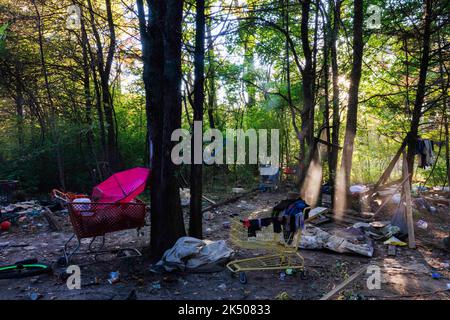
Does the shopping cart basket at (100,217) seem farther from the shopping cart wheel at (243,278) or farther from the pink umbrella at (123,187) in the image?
the shopping cart wheel at (243,278)

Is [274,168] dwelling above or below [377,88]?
below

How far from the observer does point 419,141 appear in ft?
23.2

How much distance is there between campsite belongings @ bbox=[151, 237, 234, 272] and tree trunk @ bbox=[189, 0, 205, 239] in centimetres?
69

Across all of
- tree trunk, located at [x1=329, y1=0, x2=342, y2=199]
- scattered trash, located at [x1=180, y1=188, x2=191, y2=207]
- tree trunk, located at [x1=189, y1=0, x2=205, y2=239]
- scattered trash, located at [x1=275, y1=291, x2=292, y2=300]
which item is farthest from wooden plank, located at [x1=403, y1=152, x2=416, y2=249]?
scattered trash, located at [x1=180, y1=188, x2=191, y2=207]

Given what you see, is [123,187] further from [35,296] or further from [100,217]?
[35,296]

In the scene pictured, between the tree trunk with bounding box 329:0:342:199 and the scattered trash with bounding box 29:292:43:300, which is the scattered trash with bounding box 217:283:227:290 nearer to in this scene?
the scattered trash with bounding box 29:292:43:300

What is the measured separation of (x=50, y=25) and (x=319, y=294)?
37.1 ft

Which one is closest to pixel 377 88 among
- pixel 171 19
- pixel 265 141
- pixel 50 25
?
pixel 265 141

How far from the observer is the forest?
4.84 m

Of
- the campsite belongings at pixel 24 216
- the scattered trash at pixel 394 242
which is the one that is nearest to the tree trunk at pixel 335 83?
the scattered trash at pixel 394 242

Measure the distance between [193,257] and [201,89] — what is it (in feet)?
8.75

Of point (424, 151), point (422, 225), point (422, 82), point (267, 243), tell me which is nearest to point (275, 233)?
point (267, 243)
